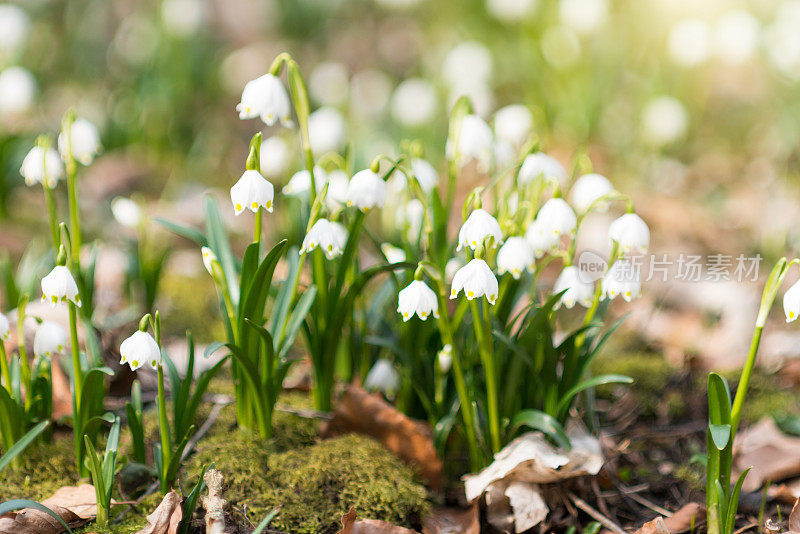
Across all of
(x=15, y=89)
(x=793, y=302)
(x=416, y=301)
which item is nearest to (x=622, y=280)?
(x=793, y=302)

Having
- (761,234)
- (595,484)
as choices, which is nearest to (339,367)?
(595,484)

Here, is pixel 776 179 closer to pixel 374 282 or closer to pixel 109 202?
pixel 374 282

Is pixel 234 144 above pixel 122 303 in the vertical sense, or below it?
above

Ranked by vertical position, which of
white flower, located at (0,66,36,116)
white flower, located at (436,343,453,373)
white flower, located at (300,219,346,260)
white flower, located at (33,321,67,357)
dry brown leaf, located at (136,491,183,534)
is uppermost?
white flower, located at (0,66,36,116)

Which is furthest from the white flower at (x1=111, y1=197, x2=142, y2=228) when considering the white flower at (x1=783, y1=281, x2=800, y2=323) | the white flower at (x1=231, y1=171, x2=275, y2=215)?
the white flower at (x1=783, y1=281, x2=800, y2=323)

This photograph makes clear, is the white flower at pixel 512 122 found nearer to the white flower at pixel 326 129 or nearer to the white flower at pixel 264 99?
the white flower at pixel 326 129

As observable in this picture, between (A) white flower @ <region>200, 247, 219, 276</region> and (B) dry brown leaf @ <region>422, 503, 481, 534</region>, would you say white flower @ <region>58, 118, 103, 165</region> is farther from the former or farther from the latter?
→ (B) dry brown leaf @ <region>422, 503, 481, 534</region>

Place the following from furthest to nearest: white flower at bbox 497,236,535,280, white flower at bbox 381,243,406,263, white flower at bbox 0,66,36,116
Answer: white flower at bbox 0,66,36,116 → white flower at bbox 381,243,406,263 → white flower at bbox 497,236,535,280
